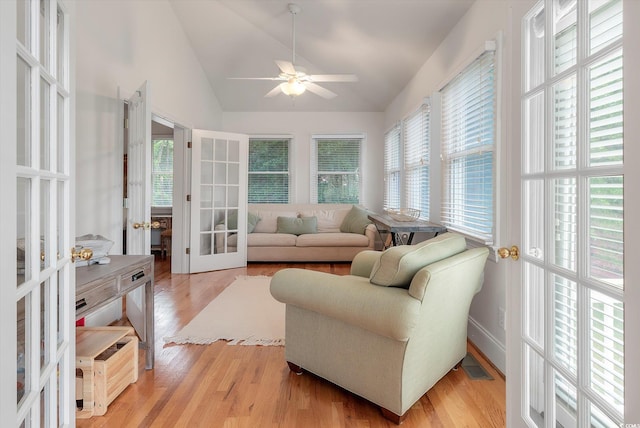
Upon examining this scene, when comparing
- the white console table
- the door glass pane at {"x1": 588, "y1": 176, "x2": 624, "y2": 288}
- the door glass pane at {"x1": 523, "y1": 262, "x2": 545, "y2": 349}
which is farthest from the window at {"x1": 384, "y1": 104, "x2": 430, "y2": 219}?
the door glass pane at {"x1": 588, "y1": 176, "x2": 624, "y2": 288}

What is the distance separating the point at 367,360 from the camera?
1.76 meters

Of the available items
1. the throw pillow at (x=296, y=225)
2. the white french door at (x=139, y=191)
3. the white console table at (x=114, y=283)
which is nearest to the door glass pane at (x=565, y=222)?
the white console table at (x=114, y=283)

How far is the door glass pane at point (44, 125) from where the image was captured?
3.21 ft

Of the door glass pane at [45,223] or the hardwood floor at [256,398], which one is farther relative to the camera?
the hardwood floor at [256,398]

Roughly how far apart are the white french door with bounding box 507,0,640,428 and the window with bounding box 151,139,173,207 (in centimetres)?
661

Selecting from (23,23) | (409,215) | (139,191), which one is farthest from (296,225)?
(23,23)

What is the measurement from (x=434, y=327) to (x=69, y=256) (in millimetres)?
1555

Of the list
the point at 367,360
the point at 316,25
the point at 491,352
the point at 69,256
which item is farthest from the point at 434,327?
the point at 316,25

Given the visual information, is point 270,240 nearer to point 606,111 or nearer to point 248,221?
point 248,221

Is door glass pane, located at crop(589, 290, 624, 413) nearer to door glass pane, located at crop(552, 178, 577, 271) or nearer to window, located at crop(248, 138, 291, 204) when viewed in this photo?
door glass pane, located at crop(552, 178, 577, 271)

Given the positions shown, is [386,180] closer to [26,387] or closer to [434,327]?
[434,327]

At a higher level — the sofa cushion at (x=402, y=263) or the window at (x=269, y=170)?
the window at (x=269, y=170)

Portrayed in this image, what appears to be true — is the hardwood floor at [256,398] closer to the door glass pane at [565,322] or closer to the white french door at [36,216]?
the white french door at [36,216]

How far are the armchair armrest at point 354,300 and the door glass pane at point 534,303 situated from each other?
45cm
